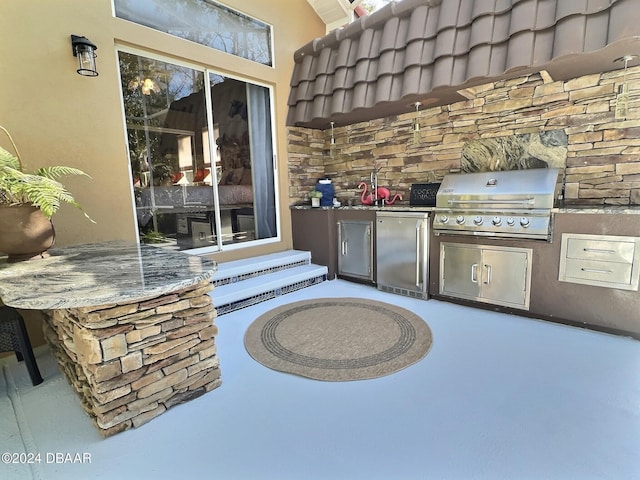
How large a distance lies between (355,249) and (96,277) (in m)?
2.82

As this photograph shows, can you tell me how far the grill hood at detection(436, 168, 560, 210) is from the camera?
2.70 metres

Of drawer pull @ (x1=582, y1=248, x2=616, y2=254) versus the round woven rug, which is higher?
drawer pull @ (x1=582, y1=248, x2=616, y2=254)

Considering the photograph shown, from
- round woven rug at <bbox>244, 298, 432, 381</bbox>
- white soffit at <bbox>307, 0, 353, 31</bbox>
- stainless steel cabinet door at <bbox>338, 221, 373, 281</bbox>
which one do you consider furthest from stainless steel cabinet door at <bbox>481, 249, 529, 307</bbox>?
white soffit at <bbox>307, 0, 353, 31</bbox>

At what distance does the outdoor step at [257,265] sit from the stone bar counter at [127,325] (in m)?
1.44

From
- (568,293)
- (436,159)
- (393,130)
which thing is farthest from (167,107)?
(568,293)

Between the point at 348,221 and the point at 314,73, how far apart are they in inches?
75.7

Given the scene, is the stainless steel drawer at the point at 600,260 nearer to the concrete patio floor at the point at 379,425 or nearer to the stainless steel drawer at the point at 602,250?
the stainless steel drawer at the point at 602,250

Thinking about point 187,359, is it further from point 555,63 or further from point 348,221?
point 555,63

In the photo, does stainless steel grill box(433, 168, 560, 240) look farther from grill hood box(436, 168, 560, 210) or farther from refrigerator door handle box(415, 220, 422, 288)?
refrigerator door handle box(415, 220, 422, 288)

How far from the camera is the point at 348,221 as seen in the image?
400 cm

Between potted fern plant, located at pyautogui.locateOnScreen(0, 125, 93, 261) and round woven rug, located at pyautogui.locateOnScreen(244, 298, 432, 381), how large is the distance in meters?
1.53

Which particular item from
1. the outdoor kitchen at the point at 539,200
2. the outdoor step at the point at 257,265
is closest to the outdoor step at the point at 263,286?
the outdoor step at the point at 257,265

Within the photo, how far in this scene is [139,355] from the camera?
160cm

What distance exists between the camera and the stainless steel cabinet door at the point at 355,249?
386 centimetres
